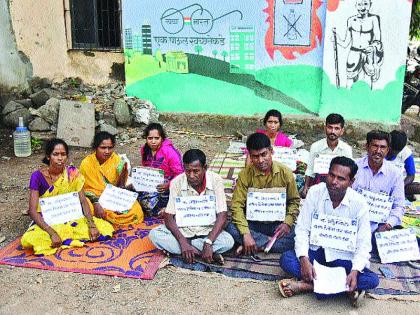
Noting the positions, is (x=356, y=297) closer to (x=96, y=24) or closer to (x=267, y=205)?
(x=267, y=205)

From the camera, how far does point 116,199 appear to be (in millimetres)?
4871

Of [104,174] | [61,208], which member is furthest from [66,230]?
[104,174]

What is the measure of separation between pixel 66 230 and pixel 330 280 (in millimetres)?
2274

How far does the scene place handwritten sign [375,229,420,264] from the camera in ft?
13.5

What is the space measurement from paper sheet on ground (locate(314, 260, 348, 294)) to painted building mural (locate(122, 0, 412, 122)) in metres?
4.53

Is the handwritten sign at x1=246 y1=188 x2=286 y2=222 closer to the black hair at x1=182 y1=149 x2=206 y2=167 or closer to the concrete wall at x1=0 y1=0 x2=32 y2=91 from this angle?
the black hair at x1=182 y1=149 x2=206 y2=167

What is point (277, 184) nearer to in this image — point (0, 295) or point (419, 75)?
point (0, 295)

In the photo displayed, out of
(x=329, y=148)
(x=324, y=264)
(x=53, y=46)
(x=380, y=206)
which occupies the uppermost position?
(x=53, y=46)

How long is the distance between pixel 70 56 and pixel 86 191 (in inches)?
175

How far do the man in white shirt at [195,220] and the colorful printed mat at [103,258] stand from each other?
200 millimetres

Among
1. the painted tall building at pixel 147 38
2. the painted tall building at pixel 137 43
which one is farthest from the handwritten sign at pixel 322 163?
the painted tall building at pixel 137 43

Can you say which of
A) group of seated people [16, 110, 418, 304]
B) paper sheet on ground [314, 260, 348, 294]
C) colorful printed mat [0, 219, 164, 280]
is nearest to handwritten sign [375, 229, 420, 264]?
group of seated people [16, 110, 418, 304]

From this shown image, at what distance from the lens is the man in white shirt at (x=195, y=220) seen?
4.10 meters

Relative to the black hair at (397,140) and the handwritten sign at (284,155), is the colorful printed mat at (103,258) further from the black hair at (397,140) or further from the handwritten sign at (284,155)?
the black hair at (397,140)
